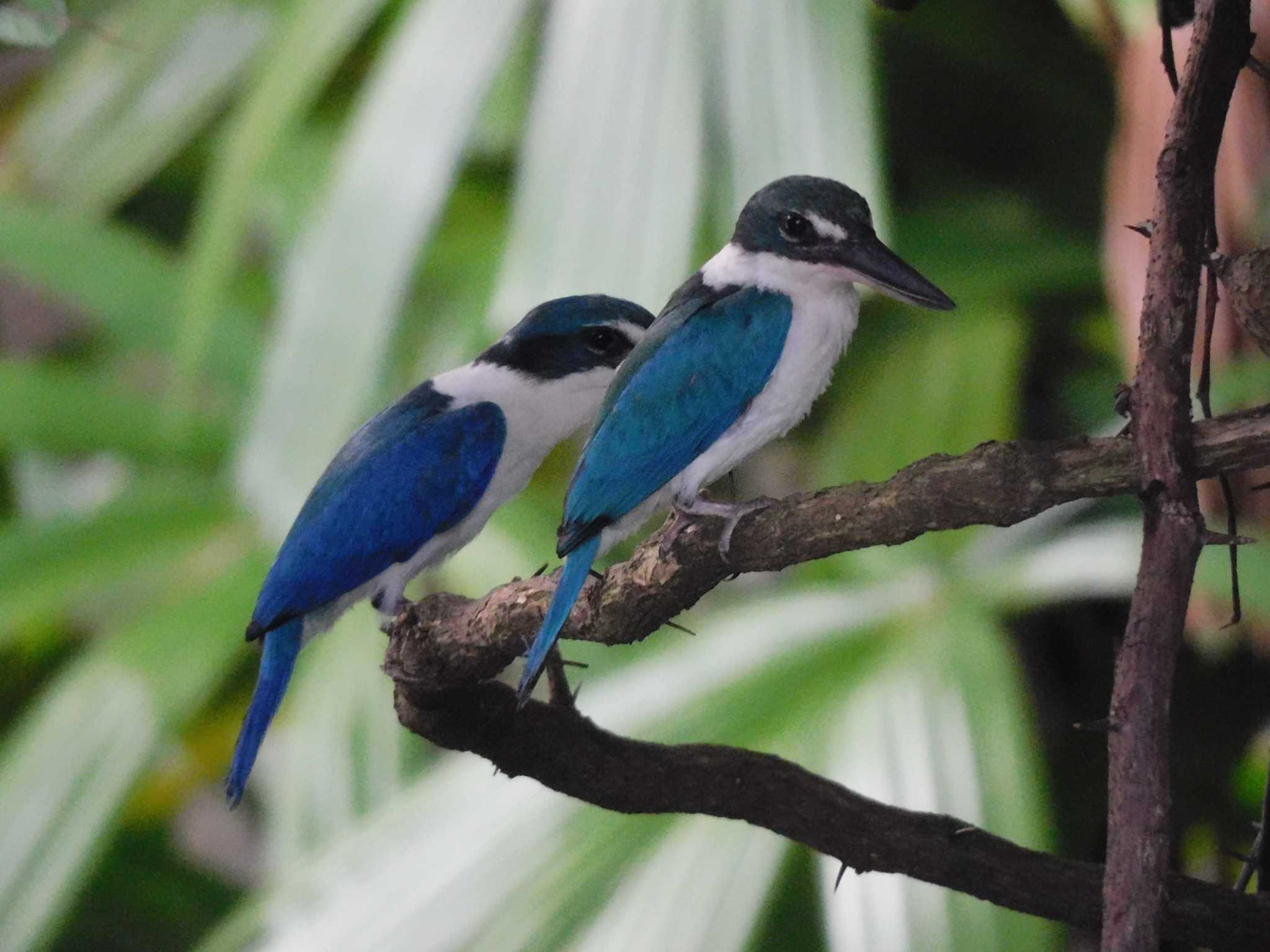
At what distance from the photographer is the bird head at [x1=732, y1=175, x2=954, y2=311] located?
85 cm

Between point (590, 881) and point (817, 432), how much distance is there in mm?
1079

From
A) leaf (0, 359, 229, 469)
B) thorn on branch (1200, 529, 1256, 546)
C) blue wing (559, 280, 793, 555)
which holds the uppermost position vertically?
leaf (0, 359, 229, 469)

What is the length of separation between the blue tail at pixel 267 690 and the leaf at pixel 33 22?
0.46 metres

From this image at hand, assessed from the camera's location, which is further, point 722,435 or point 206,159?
point 206,159

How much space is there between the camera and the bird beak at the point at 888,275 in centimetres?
80

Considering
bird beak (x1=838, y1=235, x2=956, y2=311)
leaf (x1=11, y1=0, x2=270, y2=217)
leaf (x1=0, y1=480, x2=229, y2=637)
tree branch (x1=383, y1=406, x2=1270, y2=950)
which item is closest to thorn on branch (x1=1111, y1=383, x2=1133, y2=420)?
bird beak (x1=838, y1=235, x2=956, y2=311)

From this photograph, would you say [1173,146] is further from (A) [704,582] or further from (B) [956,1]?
(B) [956,1]

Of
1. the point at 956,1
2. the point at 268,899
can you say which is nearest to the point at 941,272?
the point at 956,1

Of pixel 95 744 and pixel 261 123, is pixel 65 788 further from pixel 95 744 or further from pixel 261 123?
pixel 261 123

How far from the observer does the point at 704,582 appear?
2.67 ft

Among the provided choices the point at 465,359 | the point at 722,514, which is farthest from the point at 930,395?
the point at 722,514

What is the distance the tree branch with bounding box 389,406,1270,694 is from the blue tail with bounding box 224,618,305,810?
0.38 ft

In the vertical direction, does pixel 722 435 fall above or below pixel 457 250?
below

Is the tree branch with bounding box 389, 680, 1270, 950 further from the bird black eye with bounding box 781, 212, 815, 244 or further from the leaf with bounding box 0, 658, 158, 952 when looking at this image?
the leaf with bounding box 0, 658, 158, 952
